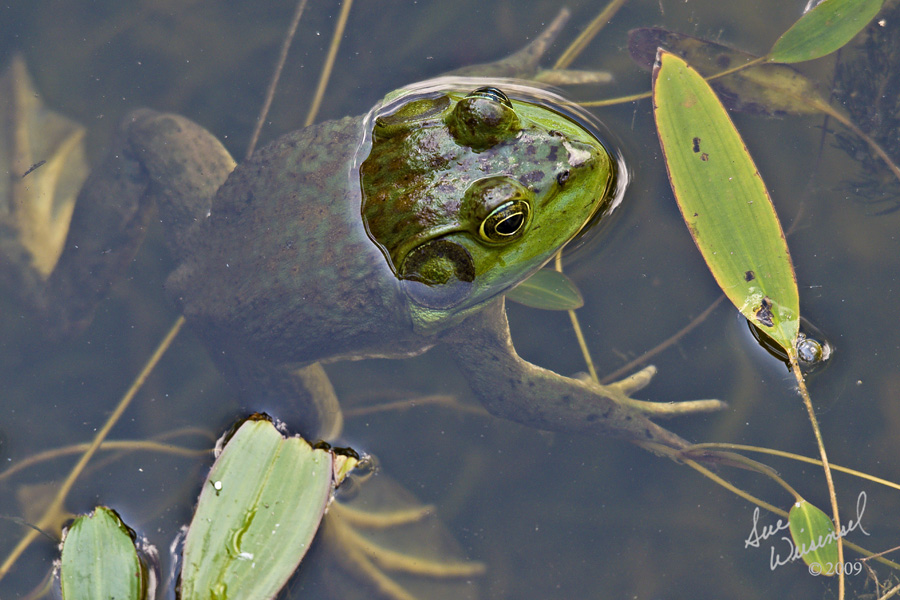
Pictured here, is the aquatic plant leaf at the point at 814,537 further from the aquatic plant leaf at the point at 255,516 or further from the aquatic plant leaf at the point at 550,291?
the aquatic plant leaf at the point at 255,516

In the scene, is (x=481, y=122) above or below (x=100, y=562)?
above

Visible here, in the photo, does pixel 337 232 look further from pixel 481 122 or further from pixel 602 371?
pixel 602 371

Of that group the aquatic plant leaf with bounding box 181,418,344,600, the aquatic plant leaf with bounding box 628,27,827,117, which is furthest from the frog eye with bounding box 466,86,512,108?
the aquatic plant leaf with bounding box 181,418,344,600

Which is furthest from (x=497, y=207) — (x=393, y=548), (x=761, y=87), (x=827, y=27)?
(x=827, y=27)

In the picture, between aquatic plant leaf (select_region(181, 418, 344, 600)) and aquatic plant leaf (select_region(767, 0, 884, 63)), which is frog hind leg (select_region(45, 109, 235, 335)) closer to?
aquatic plant leaf (select_region(181, 418, 344, 600))

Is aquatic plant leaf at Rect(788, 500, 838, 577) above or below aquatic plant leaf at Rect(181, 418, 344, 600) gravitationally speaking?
below

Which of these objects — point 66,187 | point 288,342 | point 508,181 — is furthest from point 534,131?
point 66,187
